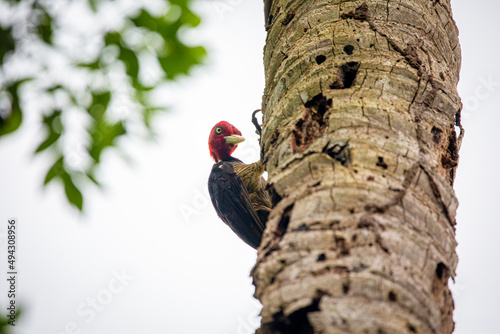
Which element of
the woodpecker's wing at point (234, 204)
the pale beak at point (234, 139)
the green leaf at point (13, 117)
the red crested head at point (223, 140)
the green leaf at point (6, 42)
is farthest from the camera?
the red crested head at point (223, 140)

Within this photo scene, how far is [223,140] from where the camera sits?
6.78 metres

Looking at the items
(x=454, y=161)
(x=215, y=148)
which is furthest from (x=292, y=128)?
(x=215, y=148)

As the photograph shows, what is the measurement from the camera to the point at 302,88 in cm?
264

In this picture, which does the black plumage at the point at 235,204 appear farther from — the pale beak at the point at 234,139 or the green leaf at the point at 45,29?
the green leaf at the point at 45,29

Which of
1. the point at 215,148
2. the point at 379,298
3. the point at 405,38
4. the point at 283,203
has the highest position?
the point at 215,148

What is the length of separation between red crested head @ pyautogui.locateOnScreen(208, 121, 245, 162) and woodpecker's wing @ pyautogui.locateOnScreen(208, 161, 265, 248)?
665mm

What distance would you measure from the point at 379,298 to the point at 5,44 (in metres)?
1.64

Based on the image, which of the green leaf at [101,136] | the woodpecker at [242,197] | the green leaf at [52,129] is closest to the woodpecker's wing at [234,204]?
the woodpecker at [242,197]

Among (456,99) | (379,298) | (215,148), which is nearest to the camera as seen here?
(379,298)

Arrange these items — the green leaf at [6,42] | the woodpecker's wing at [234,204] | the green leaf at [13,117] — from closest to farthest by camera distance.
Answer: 1. the green leaf at [13,117]
2. the green leaf at [6,42]
3. the woodpecker's wing at [234,204]

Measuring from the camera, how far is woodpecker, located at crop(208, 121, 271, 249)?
5.34 m

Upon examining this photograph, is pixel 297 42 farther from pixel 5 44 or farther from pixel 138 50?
pixel 5 44

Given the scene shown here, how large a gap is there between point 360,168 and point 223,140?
4750 millimetres

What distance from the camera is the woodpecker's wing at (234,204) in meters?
5.29
